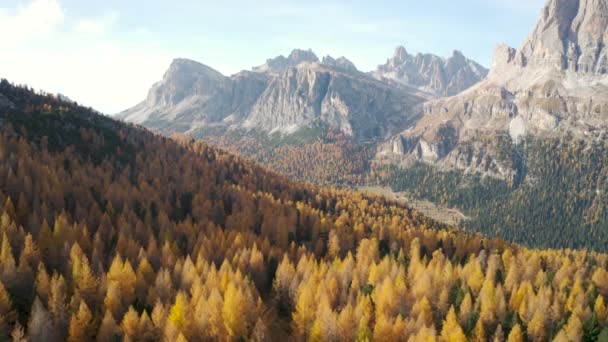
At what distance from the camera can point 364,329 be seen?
235 feet

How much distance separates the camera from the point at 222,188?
19700 cm

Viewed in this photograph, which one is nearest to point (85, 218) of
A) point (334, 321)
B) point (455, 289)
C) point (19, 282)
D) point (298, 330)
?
point (19, 282)

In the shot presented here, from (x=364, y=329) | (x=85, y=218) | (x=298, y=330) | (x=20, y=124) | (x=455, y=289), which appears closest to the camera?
(x=364, y=329)

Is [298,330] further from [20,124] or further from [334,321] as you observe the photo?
[20,124]

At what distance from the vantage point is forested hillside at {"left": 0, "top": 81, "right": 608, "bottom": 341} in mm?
70125

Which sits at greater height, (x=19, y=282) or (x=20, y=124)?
(x=20, y=124)

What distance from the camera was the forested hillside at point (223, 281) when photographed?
230ft

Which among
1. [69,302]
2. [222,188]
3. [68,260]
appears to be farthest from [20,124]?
[69,302]

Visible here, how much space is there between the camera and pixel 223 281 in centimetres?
8406

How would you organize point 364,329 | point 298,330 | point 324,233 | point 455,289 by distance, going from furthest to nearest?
1. point 324,233
2. point 455,289
3. point 298,330
4. point 364,329

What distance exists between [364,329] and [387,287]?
17.7 m

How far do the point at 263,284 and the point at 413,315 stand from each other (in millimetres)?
34752

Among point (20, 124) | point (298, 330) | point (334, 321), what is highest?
point (20, 124)

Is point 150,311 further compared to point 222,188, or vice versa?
point 222,188
